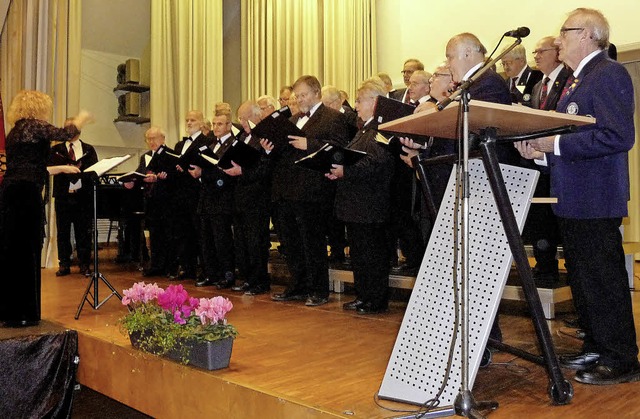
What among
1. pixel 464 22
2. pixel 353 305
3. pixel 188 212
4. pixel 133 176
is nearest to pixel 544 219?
Result: pixel 353 305

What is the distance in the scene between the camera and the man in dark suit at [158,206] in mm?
5668

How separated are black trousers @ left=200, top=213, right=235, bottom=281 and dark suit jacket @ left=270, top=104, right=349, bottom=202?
0.88 meters

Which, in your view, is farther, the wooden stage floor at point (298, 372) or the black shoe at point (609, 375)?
the black shoe at point (609, 375)

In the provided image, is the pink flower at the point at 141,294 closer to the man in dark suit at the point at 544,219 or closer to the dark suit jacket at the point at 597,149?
the dark suit jacket at the point at 597,149

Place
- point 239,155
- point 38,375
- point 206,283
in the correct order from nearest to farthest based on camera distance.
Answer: point 38,375 → point 239,155 → point 206,283

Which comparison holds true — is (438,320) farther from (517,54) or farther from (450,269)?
(517,54)

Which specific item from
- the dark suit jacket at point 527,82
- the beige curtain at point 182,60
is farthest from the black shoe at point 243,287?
the beige curtain at point 182,60

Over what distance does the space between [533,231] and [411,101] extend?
113 cm

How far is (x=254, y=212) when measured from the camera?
478cm

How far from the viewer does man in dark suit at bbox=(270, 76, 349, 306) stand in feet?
14.1

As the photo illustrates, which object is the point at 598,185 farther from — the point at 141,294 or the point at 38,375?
the point at 38,375

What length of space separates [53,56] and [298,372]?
5.89 m

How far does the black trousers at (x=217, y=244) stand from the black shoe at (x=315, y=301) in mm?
1025

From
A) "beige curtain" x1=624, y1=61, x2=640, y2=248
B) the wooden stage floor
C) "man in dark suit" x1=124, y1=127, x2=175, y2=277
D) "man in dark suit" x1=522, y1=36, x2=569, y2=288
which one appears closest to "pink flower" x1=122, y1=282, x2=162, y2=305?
the wooden stage floor
